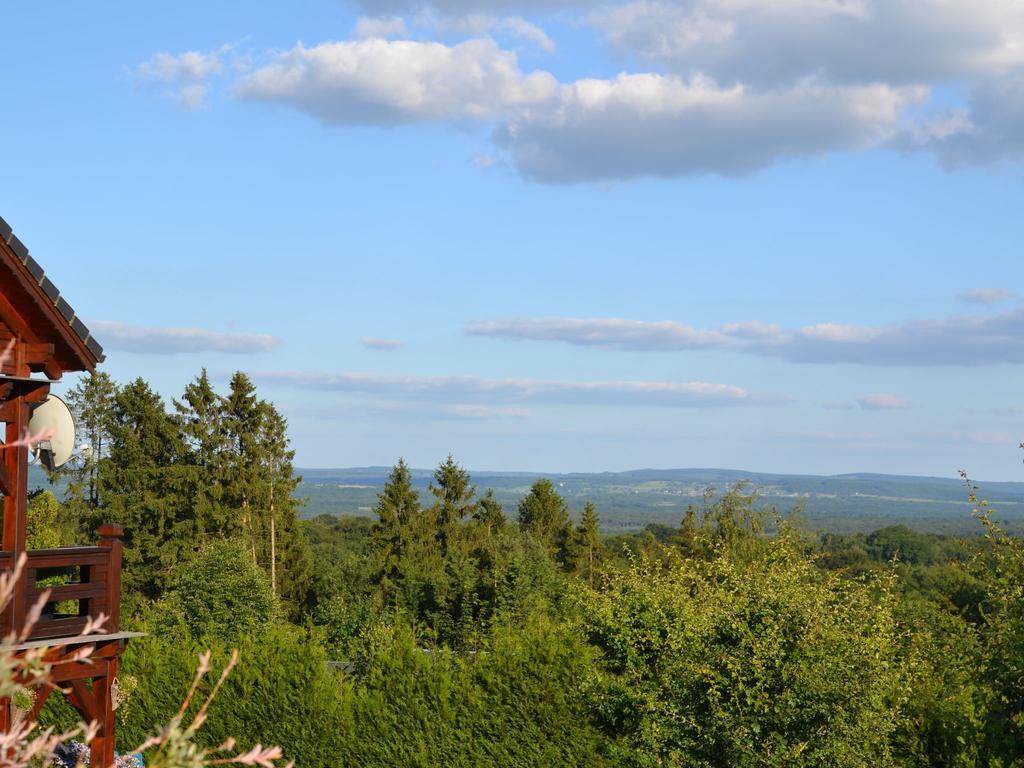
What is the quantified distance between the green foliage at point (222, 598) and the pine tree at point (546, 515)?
4100 cm

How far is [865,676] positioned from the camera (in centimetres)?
1309

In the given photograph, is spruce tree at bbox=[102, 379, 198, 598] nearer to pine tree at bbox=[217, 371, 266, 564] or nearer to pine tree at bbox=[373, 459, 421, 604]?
pine tree at bbox=[217, 371, 266, 564]

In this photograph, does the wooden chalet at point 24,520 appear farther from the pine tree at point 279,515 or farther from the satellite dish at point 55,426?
the pine tree at point 279,515

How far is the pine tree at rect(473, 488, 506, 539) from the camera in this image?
241ft

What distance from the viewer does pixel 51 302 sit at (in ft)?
42.1

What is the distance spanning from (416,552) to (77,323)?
54.1 metres

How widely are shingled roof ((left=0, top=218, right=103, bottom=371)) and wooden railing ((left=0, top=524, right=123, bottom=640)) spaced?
2172 millimetres

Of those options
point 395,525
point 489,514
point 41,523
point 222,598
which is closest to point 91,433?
point 395,525

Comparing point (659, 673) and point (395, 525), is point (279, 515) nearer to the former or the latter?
point (395, 525)

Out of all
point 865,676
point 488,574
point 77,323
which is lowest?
point 488,574

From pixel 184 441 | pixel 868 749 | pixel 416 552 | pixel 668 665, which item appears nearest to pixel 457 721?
pixel 668 665

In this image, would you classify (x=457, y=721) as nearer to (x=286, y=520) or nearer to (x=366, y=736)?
(x=366, y=736)

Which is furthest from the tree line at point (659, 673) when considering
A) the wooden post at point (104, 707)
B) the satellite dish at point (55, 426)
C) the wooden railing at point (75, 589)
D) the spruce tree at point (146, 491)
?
the spruce tree at point (146, 491)

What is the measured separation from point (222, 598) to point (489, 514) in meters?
43.0
